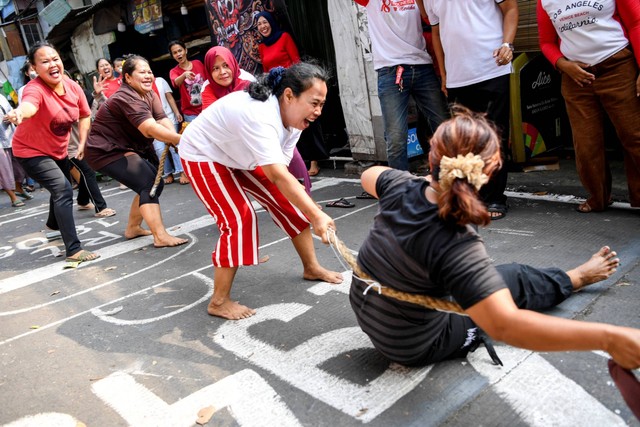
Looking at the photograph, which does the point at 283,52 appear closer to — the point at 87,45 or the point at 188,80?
the point at 188,80

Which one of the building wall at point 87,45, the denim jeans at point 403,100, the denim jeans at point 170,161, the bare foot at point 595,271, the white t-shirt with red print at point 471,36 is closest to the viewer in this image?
the bare foot at point 595,271

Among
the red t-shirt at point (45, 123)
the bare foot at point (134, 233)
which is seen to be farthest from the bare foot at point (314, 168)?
the red t-shirt at point (45, 123)

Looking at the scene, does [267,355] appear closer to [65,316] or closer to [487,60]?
[65,316]

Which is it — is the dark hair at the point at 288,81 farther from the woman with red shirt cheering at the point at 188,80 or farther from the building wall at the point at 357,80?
the woman with red shirt cheering at the point at 188,80

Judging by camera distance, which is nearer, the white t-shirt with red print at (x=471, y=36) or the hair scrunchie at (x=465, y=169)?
the hair scrunchie at (x=465, y=169)

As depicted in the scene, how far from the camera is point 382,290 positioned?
7.02 ft

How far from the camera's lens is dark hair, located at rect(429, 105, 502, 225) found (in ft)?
5.65

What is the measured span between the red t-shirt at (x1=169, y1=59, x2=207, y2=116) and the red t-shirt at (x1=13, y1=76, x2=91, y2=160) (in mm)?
2534

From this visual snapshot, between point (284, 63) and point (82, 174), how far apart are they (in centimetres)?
288

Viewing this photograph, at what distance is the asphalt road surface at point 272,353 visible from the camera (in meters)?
2.18

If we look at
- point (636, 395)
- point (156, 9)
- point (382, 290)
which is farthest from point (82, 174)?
point (636, 395)

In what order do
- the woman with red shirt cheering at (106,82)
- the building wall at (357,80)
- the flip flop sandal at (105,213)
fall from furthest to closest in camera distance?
the woman with red shirt cheering at (106,82) < the flip flop sandal at (105,213) < the building wall at (357,80)

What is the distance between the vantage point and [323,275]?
11.6ft

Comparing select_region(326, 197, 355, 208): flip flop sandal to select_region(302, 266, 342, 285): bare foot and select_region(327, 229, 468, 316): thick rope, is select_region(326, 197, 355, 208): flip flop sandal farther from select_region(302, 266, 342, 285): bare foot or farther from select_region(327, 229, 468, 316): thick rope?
select_region(327, 229, 468, 316): thick rope
